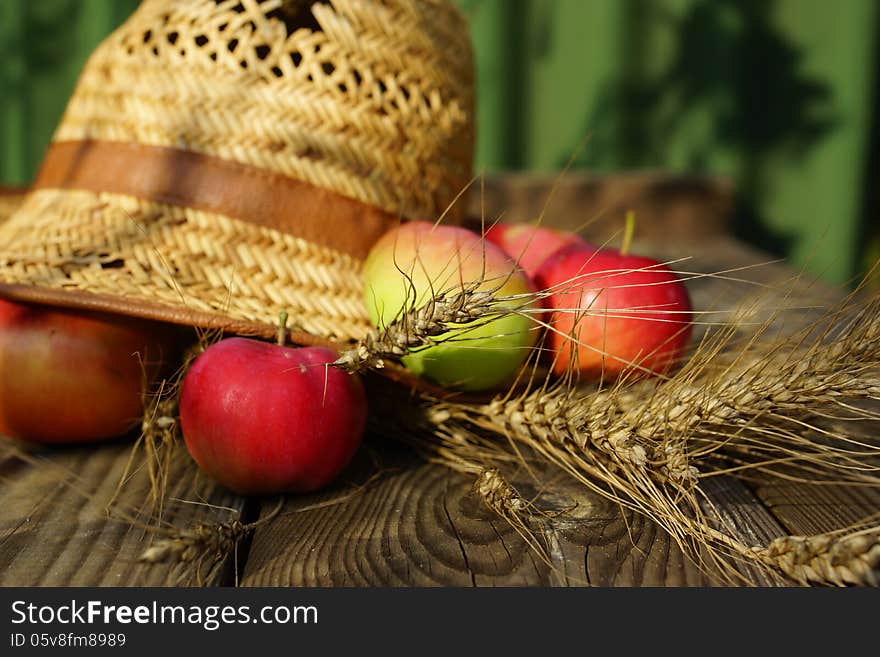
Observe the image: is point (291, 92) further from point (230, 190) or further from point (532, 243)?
point (532, 243)

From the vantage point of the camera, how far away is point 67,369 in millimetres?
837

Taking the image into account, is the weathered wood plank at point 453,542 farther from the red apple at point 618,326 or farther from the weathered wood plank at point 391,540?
the red apple at point 618,326

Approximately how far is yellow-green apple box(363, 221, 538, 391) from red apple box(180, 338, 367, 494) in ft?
0.34

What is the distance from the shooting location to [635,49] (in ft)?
8.01

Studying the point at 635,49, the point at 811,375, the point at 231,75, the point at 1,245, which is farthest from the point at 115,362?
the point at 635,49

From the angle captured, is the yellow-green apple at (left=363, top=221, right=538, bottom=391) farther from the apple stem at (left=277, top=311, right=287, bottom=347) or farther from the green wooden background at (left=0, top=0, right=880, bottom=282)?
the green wooden background at (left=0, top=0, right=880, bottom=282)

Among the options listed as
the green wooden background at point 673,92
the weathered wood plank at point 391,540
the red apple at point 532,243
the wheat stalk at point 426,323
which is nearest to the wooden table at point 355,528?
the weathered wood plank at point 391,540

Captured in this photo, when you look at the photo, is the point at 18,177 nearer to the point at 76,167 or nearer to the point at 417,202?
the point at 76,167

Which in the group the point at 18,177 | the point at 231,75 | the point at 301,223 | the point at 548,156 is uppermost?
the point at 231,75

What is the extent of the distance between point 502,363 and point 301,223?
10.5 inches

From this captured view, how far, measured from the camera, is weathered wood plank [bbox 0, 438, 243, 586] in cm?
64

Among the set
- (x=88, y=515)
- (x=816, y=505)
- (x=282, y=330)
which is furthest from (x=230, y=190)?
(x=816, y=505)

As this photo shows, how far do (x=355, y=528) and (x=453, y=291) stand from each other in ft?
0.90

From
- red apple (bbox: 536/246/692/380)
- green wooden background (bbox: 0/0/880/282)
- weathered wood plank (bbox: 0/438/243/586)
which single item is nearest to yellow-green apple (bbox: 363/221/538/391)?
red apple (bbox: 536/246/692/380)
